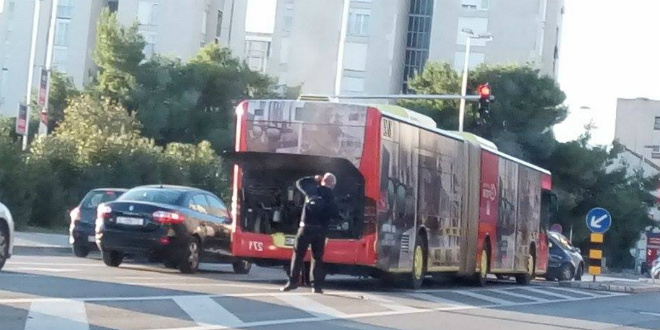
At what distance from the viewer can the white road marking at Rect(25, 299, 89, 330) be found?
1175cm

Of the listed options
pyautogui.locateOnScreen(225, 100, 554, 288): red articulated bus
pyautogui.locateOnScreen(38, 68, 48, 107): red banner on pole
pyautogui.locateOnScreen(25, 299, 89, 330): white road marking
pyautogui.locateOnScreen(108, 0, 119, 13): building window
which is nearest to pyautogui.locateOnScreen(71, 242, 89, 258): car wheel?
pyautogui.locateOnScreen(225, 100, 554, 288): red articulated bus

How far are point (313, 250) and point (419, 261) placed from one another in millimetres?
4881

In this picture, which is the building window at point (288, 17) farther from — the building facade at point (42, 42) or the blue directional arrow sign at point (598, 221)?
the blue directional arrow sign at point (598, 221)

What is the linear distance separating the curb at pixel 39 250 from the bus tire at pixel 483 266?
357 inches

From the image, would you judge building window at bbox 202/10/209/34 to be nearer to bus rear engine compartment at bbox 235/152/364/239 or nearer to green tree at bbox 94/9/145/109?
green tree at bbox 94/9/145/109

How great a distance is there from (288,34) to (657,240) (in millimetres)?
35104

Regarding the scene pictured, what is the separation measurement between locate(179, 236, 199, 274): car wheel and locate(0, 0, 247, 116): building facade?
211 ft

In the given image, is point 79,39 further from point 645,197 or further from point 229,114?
point 645,197

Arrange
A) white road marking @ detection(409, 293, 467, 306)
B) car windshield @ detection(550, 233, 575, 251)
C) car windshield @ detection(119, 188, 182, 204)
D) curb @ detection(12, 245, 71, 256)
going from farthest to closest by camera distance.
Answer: car windshield @ detection(550, 233, 575, 251) < curb @ detection(12, 245, 71, 256) < car windshield @ detection(119, 188, 182, 204) < white road marking @ detection(409, 293, 467, 306)

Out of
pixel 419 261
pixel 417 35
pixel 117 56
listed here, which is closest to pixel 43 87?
pixel 117 56

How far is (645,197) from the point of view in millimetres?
79312

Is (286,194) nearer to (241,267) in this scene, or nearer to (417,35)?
(241,267)

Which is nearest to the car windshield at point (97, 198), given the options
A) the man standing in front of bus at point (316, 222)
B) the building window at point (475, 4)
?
the man standing in front of bus at point (316, 222)

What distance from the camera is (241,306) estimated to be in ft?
50.6
